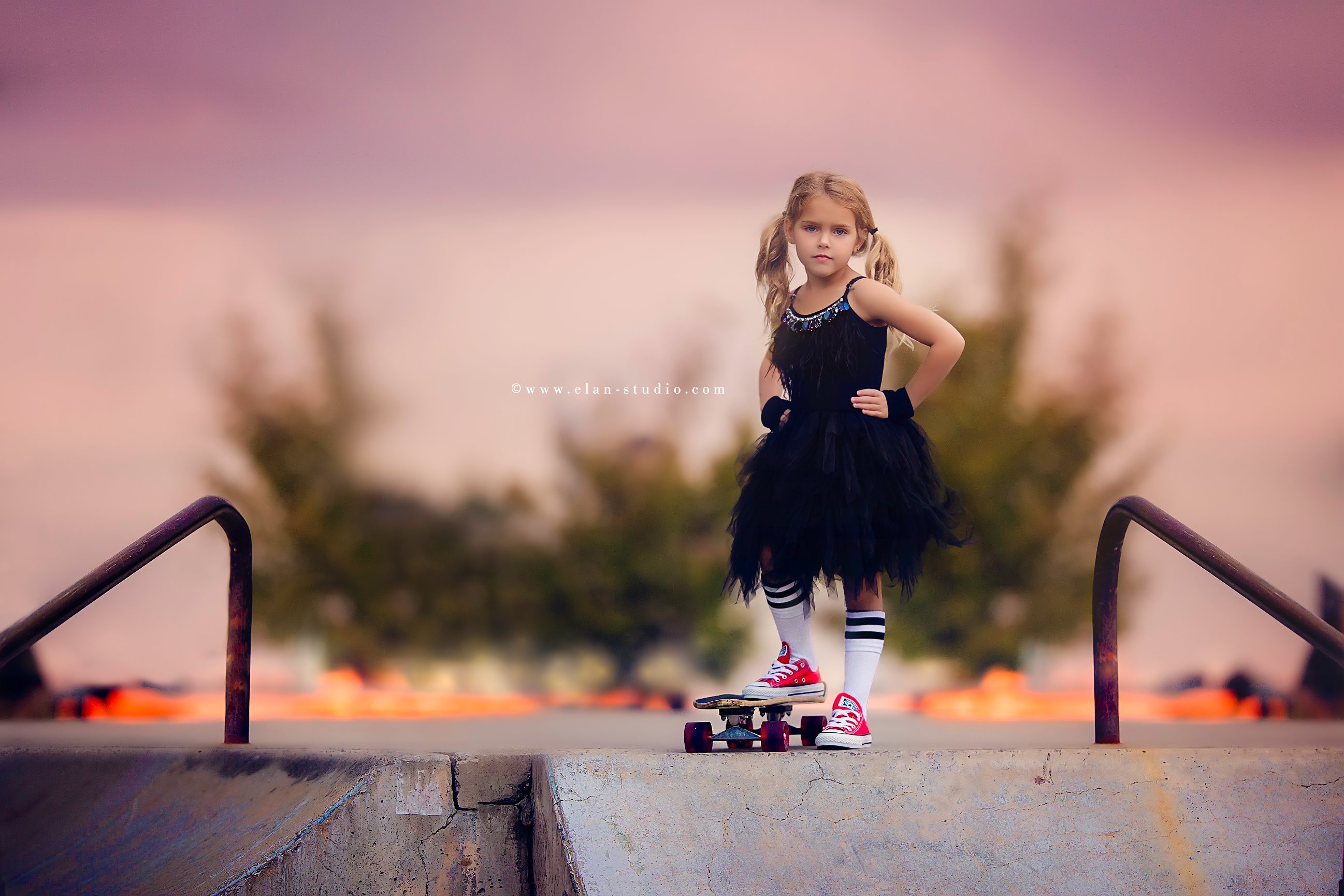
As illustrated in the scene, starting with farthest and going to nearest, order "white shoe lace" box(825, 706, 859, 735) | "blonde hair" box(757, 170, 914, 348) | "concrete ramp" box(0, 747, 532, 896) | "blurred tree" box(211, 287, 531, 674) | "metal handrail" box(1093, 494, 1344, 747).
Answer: "blurred tree" box(211, 287, 531, 674)
"blonde hair" box(757, 170, 914, 348)
"white shoe lace" box(825, 706, 859, 735)
"concrete ramp" box(0, 747, 532, 896)
"metal handrail" box(1093, 494, 1344, 747)

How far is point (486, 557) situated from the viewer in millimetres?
7566

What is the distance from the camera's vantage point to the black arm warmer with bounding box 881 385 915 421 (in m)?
2.85

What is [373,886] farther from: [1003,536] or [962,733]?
[1003,536]

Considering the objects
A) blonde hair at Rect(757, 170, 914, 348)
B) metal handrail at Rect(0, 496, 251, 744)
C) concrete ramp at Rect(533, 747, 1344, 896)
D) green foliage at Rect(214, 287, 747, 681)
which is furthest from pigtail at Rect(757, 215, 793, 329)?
green foliage at Rect(214, 287, 747, 681)

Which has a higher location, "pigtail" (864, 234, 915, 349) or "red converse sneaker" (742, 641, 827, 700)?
"pigtail" (864, 234, 915, 349)

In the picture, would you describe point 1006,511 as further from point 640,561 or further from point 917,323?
point 917,323

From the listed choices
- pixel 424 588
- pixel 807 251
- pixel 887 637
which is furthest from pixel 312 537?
pixel 807 251

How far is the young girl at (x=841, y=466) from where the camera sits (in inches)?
109

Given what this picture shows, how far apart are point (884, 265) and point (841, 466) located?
64 cm

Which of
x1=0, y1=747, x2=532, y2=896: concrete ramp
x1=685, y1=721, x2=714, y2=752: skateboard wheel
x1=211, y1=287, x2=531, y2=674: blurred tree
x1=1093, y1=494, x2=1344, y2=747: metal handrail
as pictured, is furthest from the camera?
x1=211, y1=287, x2=531, y2=674: blurred tree

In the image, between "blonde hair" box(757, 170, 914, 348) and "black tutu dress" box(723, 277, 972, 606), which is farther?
"blonde hair" box(757, 170, 914, 348)

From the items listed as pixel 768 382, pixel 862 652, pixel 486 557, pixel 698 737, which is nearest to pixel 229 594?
pixel 698 737

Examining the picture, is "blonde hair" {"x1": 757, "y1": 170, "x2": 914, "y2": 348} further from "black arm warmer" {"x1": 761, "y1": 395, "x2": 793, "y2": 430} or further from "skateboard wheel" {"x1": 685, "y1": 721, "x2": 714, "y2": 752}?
"skateboard wheel" {"x1": 685, "y1": 721, "x2": 714, "y2": 752}

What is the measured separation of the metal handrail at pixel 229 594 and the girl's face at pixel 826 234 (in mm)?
1734
